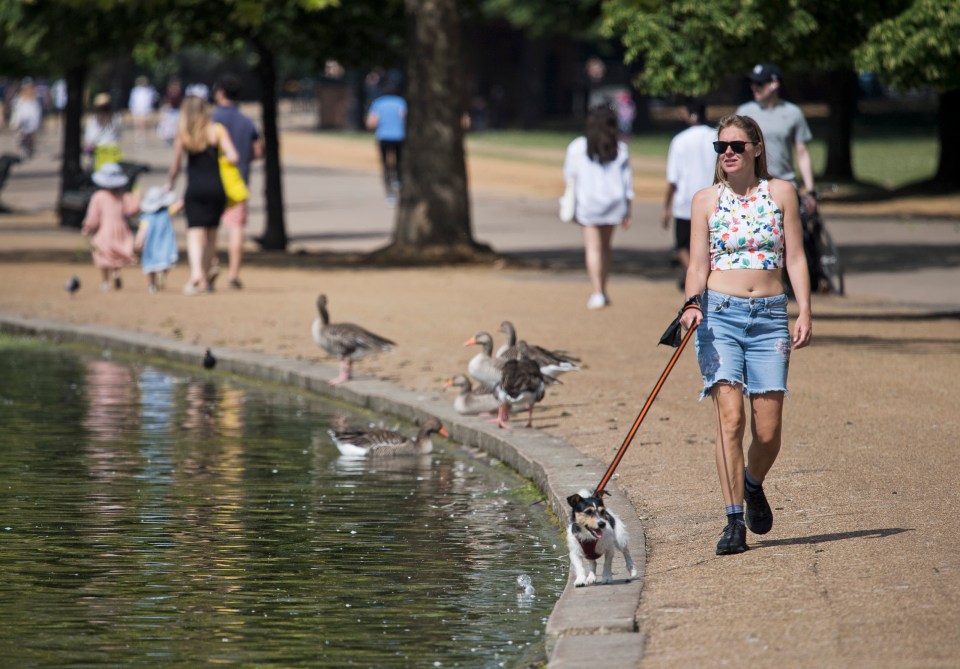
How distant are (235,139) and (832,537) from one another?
42.3ft

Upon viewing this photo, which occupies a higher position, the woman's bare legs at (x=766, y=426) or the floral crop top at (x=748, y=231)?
the floral crop top at (x=748, y=231)

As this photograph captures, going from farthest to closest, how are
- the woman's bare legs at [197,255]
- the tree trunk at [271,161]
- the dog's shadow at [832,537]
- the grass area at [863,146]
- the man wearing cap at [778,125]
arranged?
the grass area at [863,146]
the tree trunk at [271,161]
the woman's bare legs at [197,255]
the man wearing cap at [778,125]
the dog's shadow at [832,537]

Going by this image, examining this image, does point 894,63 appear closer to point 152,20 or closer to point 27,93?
point 152,20

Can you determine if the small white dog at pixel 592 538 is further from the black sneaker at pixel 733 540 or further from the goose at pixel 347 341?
→ the goose at pixel 347 341

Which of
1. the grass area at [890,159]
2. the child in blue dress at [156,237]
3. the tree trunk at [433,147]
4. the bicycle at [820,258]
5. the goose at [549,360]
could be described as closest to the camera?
the goose at [549,360]

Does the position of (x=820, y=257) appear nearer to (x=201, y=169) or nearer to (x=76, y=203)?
(x=201, y=169)

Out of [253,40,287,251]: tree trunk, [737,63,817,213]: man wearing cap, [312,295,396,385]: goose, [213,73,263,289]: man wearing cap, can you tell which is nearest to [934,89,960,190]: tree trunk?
[253,40,287,251]: tree trunk

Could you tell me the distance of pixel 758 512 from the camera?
7562 mm

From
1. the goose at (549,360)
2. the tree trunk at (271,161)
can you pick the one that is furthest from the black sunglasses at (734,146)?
the tree trunk at (271,161)

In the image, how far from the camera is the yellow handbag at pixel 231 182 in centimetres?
1897

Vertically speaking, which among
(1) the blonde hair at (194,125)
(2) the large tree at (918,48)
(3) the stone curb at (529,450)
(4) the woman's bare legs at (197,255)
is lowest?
(3) the stone curb at (529,450)

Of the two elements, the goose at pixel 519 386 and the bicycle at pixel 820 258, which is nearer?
the goose at pixel 519 386

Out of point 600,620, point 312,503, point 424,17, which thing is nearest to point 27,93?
point 424,17

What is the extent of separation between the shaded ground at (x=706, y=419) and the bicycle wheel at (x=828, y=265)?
236 mm
